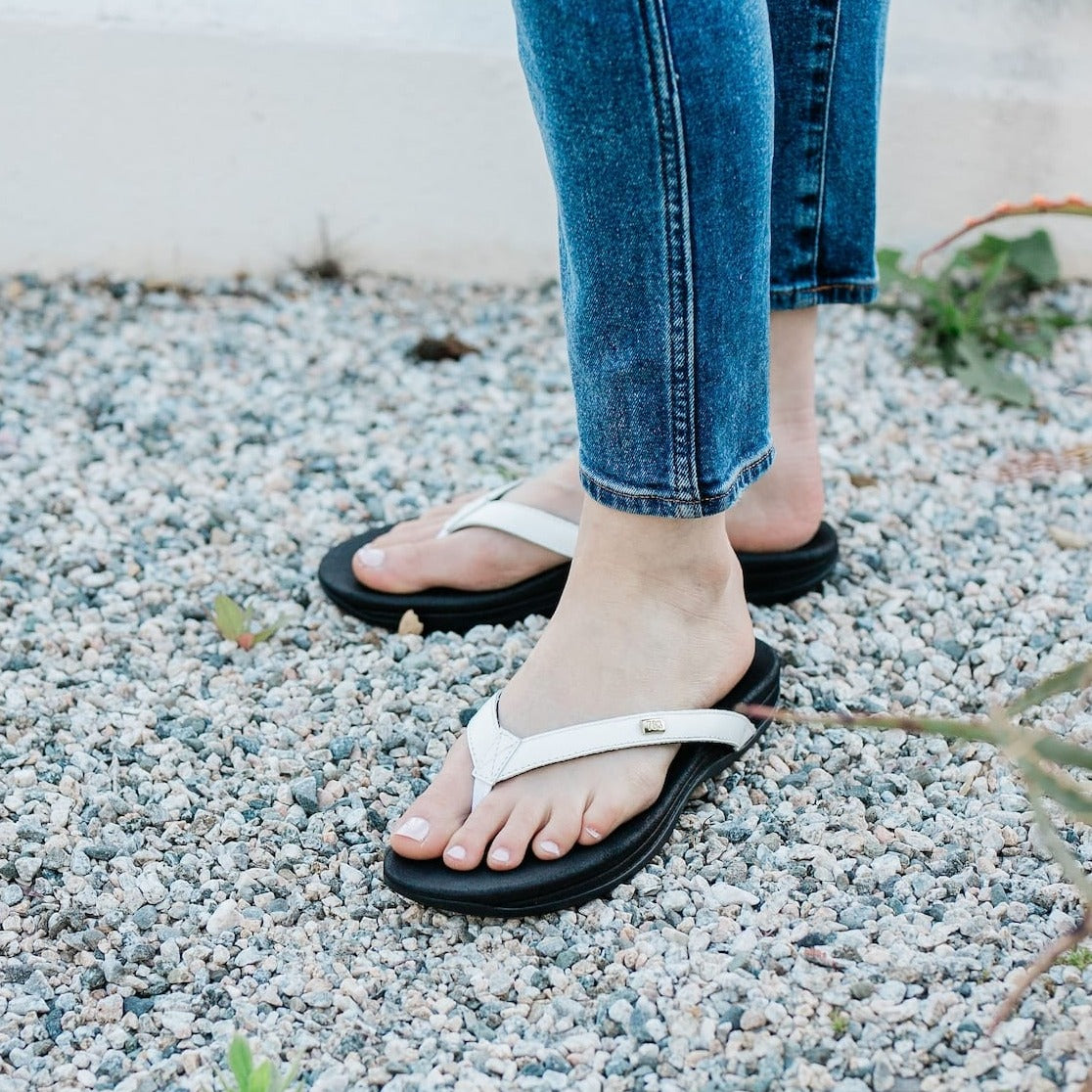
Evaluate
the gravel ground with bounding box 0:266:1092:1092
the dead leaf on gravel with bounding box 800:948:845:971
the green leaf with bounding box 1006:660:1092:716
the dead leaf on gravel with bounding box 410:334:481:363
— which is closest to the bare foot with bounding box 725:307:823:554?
the gravel ground with bounding box 0:266:1092:1092

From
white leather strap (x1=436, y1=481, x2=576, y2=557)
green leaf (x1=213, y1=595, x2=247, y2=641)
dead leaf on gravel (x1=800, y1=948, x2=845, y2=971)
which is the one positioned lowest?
dead leaf on gravel (x1=800, y1=948, x2=845, y2=971)

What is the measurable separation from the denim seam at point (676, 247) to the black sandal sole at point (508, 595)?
1.60ft

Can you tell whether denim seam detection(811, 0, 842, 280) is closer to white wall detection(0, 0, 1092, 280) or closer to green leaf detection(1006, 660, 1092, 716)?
green leaf detection(1006, 660, 1092, 716)

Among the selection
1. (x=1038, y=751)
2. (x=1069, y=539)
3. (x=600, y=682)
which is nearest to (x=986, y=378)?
(x=1069, y=539)

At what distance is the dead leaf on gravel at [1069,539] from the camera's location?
67.7 inches

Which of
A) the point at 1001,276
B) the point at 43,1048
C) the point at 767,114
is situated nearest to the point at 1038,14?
the point at 1001,276

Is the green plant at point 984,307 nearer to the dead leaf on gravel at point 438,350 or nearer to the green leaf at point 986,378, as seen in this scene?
the green leaf at point 986,378

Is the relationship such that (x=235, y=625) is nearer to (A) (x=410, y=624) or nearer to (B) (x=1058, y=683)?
(A) (x=410, y=624)

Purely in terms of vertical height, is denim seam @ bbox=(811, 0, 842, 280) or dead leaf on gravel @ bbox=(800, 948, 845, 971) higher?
denim seam @ bbox=(811, 0, 842, 280)

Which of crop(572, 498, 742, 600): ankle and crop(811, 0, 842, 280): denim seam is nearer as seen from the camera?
crop(572, 498, 742, 600): ankle

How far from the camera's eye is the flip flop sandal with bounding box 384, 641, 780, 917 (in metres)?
1.12

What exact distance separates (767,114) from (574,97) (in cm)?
16

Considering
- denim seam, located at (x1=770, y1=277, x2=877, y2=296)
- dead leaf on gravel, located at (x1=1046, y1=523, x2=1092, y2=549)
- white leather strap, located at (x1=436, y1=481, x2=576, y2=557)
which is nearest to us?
denim seam, located at (x1=770, y1=277, x2=877, y2=296)

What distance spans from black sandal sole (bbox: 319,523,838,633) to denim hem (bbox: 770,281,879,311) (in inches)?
11.9
